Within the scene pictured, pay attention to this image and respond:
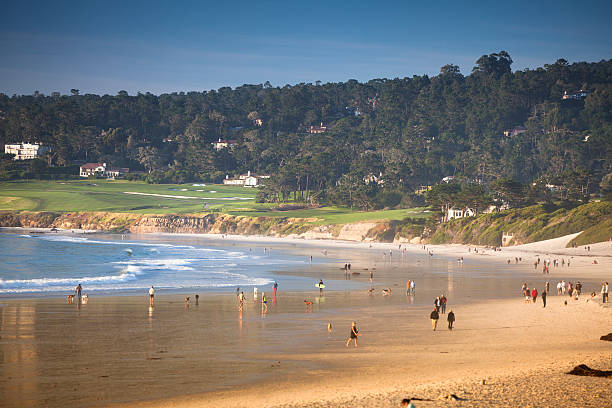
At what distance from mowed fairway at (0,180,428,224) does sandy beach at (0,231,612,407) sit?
78334mm

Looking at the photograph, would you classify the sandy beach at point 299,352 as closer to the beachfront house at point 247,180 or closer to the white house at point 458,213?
the white house at point 458,213

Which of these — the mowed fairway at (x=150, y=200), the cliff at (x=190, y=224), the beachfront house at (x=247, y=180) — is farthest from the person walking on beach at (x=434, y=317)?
the beachfront house at (x=247, y=180)

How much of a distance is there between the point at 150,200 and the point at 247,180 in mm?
39362

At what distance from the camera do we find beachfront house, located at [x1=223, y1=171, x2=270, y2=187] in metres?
192

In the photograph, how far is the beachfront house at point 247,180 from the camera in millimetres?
191500

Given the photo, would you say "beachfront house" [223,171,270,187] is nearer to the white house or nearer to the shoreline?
the white house

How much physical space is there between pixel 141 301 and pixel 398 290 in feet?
59.5

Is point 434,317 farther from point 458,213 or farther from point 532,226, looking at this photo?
point 458,213

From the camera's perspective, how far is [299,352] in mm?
24328

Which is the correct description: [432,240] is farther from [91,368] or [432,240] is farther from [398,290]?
[91,368]

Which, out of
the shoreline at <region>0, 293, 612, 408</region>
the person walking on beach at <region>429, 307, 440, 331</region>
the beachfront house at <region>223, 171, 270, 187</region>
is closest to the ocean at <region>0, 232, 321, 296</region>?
the shoreline at <region>0, 293, 612, 408</region>

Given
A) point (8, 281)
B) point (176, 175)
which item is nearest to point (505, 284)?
point (8, 281)

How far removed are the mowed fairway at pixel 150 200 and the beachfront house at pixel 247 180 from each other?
548 cm

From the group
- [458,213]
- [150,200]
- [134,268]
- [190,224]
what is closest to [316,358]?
[134,268]
